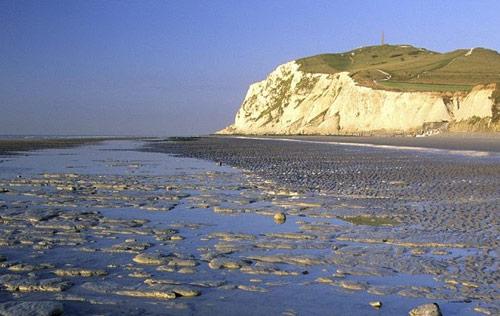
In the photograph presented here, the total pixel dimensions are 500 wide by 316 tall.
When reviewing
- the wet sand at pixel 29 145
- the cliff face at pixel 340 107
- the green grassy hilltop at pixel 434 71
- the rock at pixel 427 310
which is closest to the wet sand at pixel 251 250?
the rock at pixel 427 310

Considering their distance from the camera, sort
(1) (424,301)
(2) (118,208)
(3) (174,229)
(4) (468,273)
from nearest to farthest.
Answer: (1) (424,301) → (4) (468,273) → (3) (174,229) → (2) (118,208)

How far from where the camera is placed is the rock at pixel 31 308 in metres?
4.91

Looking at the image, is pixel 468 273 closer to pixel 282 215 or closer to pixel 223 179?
pixel 282 215

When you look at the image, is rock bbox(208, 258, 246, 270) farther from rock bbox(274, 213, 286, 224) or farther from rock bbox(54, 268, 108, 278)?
rock bbox(274, 213, 286, 224)

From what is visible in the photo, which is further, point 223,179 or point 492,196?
point 223,179

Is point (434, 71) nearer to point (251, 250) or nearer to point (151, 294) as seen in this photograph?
point (251, 250)

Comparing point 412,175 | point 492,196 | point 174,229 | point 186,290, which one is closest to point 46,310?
point 186,290

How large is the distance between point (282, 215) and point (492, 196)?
6335mm

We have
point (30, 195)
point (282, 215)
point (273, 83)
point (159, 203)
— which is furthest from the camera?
point (273, 83)

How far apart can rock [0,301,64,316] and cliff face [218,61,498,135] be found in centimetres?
6074

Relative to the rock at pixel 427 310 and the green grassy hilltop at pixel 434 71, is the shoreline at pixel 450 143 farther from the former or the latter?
the rock at pixel 427 310

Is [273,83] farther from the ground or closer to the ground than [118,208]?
farther from the ground

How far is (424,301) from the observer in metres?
5.54

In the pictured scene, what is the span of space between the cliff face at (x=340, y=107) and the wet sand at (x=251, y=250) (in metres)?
52.2
